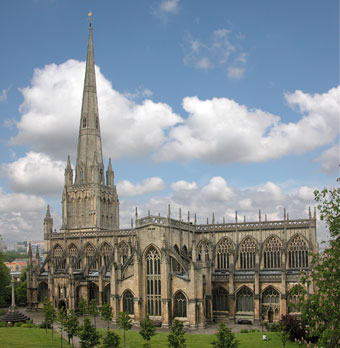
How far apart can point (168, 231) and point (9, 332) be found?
20752 mm

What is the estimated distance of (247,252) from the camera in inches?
2419

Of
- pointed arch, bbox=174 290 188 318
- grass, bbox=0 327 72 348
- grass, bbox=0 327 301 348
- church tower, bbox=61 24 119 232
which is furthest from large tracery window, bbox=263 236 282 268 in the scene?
church tower, bbox=61 24 119 232

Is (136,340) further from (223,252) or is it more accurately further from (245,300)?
(223,252)

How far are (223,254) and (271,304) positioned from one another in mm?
10770

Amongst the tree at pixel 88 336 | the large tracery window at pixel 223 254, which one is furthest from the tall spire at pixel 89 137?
the tree at pixel 88 336

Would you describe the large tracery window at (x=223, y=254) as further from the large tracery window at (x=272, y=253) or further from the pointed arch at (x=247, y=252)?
the large tracery window at (x=272, y=253)

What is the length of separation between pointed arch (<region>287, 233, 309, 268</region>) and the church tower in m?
37.9

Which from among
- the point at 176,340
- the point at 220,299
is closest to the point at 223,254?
the point at 220,299

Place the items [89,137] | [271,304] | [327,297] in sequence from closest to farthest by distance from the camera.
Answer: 1. [327,297]
2. [271,304]
3. [89,137]

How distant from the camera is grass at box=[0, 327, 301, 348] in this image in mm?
39781

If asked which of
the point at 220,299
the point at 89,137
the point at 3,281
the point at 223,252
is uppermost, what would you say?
the point at 89,137

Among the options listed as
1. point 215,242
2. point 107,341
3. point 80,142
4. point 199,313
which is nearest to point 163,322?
point 199,313

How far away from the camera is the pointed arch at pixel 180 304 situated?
5181 centimetres

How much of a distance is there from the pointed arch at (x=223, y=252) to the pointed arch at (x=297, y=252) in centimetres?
812
